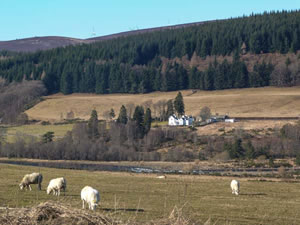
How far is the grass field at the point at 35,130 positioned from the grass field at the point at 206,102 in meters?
15.4

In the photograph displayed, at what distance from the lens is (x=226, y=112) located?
140 metres

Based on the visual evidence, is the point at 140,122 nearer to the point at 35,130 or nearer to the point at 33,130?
the point at 35,130

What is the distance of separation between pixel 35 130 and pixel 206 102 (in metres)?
52.9

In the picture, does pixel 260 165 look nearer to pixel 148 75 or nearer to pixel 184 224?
pixel 184 224

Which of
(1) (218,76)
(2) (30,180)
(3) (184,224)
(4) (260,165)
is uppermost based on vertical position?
(1) (218,76)

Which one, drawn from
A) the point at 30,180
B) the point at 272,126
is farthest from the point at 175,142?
the point at 30,180

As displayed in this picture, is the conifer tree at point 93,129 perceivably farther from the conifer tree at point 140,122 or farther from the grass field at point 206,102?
the grass field at point 206,102

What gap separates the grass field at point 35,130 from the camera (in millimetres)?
114062

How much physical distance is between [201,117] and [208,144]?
28578 mm

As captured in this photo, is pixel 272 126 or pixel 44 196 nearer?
pixel 44 196

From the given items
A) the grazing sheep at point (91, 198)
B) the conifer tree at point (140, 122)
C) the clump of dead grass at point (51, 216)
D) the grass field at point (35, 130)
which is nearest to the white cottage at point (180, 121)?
the conifer tree at point (140, 122)

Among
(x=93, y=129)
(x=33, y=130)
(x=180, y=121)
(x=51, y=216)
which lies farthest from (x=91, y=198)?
(x=33, y=130)

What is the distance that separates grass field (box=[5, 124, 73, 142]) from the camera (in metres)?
114

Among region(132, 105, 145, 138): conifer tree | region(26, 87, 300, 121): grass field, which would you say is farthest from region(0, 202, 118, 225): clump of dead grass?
region(26, 87, 300, 121): grass field
